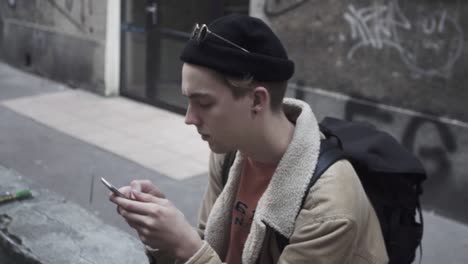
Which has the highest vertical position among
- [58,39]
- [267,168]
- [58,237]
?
[267,168]

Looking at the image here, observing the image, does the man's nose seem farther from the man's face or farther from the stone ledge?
the stone ledge

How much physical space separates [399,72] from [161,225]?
4003 mm

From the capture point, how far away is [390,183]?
5.85 feet

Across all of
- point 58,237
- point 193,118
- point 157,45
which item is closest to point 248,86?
point 193,118

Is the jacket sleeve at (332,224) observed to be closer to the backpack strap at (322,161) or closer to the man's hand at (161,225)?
the backpack strap at (322,161)

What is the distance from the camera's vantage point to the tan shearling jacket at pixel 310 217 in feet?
5.28

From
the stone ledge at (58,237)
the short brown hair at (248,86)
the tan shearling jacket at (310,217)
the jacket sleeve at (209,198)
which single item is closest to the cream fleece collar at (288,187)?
the tan shearling jacket at (310,217)

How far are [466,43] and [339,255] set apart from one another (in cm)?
364

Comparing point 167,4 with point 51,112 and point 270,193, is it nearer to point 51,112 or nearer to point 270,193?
point 51,112

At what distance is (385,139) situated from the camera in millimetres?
1893

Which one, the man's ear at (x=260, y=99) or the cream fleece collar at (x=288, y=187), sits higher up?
the man's ear at (x=260, y=99)

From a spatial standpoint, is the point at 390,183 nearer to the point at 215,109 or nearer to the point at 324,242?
the point at 324,242

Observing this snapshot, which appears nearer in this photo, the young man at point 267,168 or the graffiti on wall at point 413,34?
the young man at point 267,168

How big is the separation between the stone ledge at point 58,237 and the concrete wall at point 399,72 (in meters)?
2.58
